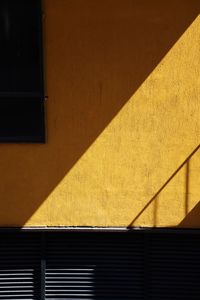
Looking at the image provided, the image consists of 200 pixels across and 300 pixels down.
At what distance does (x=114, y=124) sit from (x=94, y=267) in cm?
180

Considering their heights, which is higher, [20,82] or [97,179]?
[20,82]

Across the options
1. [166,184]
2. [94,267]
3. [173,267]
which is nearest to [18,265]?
[94,267]

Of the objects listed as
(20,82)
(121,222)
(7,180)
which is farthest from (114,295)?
(20,82)

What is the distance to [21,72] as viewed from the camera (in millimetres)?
5852

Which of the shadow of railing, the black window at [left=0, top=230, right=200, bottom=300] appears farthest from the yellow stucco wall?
the black window at [left=0, top=230, right=200, bottom=300]

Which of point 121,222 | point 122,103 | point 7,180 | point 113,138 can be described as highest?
point 122,103

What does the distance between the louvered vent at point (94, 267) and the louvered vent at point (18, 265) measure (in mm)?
175

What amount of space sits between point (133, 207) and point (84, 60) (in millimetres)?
1800

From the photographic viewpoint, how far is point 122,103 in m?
5.90

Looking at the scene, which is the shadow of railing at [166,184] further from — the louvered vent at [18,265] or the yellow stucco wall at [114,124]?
the louvered vent at [18,265]

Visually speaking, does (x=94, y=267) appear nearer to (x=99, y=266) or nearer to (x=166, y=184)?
(x=99, y=266)

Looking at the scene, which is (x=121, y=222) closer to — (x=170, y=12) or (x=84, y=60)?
(x=84, y=60)

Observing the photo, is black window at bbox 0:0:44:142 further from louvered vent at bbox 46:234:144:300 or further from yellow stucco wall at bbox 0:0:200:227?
louvered vent at bbox 46:234:144:300

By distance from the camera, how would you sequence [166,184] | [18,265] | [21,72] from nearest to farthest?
[21,72], [166,184], [18,265]
